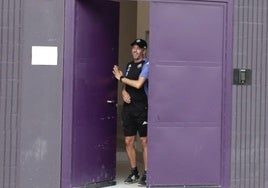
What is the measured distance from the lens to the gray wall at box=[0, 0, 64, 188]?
6.38m

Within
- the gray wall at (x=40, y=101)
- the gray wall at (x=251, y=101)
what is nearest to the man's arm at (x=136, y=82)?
the gray wall at (x=40, y=101)

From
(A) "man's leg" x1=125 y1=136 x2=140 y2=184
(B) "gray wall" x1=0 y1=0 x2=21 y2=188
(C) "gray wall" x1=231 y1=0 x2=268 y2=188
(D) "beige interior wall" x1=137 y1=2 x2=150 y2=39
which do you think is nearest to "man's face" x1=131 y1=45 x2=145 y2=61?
(A) "man's leg" x1=125 y1=136 x2=140 y2=184

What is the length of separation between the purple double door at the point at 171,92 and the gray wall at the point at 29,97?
0.15 metres

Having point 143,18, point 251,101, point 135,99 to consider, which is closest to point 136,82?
point 135,99

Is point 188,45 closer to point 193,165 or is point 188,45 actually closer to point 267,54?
point 267,54

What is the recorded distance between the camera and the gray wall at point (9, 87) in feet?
20.9

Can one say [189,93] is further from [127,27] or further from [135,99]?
[127,27]

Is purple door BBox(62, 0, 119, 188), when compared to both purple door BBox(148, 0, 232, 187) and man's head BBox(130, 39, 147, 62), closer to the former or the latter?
man's head BBox(130, 39, 147, 62)

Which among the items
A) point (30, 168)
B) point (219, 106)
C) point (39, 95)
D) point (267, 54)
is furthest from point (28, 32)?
point (267, 54)

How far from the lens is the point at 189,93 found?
6.75 metres

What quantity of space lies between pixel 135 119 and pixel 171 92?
76 cm

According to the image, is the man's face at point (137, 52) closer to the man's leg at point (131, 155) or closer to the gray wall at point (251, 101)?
the man's leg at point (131, 155)

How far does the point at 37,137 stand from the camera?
21.1ft

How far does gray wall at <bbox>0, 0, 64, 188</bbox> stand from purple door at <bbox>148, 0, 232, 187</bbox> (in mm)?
1251
